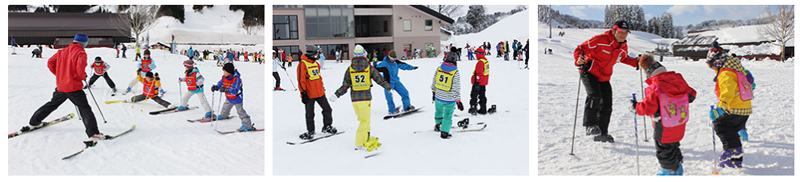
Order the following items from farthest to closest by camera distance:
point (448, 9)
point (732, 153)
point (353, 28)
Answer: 1. point (448, 9)
2. point (353, 28)
3. point (732, 153)

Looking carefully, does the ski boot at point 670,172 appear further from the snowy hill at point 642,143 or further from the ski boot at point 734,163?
the ski boot at point 734,163

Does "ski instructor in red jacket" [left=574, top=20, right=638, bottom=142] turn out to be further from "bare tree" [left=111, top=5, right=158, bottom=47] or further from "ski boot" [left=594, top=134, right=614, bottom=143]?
"bare tree" [left=111, top=5, right=158, bottom=47]

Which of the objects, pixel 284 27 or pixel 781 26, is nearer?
pixel 781 26

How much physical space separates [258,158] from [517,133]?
2826mm

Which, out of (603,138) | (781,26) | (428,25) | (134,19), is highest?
(134,19)

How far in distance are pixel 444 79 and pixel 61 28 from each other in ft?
135

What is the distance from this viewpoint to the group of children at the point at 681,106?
3236 mm

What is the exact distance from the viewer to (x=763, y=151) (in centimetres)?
410

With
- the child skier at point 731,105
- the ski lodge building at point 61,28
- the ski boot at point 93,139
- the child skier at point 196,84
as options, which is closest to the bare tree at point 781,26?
Answer: the child skier at point 731,105

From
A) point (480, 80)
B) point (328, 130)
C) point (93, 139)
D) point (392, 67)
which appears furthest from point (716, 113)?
point (93, 139)

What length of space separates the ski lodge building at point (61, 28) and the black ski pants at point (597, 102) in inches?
1528

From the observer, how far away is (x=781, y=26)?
875 inches

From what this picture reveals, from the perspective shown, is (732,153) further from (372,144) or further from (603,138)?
(372,144)

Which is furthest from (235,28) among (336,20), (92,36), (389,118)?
(389,118)
